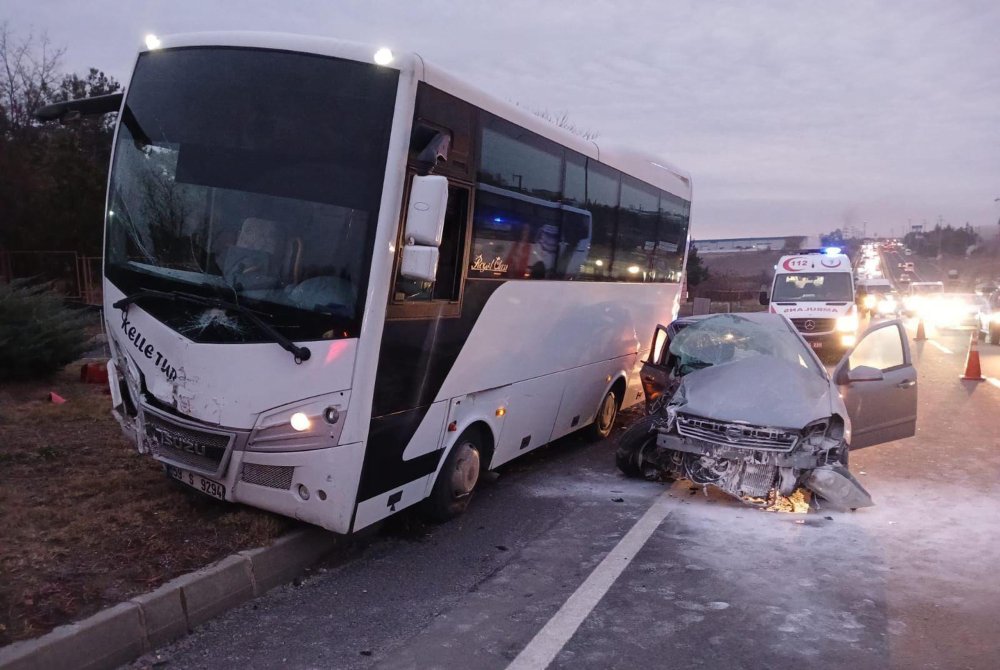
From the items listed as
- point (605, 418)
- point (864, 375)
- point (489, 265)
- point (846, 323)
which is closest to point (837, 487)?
point (864, 375)

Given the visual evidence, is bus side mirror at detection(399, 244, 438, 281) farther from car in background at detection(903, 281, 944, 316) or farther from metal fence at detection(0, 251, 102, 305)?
car in background at detection(903, 281, 944, 316)

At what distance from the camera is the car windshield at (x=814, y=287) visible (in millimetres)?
21266

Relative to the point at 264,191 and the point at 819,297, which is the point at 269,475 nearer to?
the point at 264,191

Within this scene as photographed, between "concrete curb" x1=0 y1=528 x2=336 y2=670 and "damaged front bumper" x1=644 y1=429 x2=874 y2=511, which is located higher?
"damaged front bumper" x1=644 y1=429 x2=874 y2=511

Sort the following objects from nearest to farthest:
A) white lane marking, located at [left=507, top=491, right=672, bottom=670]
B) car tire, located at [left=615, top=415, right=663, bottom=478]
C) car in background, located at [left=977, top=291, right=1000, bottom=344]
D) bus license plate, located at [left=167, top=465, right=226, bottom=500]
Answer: white lane marking, located at [left=507, top=491, right=672, bottom=670]
bus license plate, located at [left=167, top=465, right=226, bottom=500]
car tire, located at [left=615, top=415, right=663, bottom=478]
car in background, located at [left=977, top=291, right=1000, bottom=344]

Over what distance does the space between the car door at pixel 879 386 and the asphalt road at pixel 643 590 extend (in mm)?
625

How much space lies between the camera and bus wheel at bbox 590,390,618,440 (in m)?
10.2

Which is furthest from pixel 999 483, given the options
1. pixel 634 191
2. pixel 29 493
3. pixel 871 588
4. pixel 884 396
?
pixel 29 493

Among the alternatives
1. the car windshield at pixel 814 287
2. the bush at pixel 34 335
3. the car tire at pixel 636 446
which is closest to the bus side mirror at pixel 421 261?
the car tire at pixel 636 446

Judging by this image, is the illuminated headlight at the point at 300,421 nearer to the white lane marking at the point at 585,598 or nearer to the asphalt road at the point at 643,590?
the asphalt road at the point at 643,590

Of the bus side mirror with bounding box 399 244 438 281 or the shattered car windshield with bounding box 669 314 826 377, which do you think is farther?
the shattered car windshield with bounding box 669 314 826 377

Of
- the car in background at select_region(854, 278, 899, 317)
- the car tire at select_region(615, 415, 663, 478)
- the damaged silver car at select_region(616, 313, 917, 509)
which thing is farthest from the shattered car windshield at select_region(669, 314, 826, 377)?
the car in background at select_region(854, 278, 899, 317)

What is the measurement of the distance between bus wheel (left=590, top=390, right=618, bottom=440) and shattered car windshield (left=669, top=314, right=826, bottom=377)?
1.59 m

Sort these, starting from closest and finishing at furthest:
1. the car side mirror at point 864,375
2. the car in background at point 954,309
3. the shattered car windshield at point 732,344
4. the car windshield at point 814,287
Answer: the car side mirror at point 864,375 < the shattered car windshield at point 732,344 < the car windshield at point 814,287 < the car in background at point 954,309
